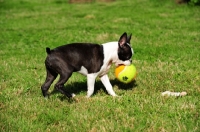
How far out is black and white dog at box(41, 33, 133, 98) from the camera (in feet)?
23.6

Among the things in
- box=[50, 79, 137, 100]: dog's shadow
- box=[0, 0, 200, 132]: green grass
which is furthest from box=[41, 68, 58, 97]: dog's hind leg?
box=[50, 79, 137, 100]: dog's shadow

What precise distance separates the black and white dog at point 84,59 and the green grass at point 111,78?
51 cm

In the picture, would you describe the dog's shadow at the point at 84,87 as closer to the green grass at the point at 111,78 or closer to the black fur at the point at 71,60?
the green grass at the point at 111,78

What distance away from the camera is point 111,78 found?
931 centimetres

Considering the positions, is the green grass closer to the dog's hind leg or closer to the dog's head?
the dog's hind leg

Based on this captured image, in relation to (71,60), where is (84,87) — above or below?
below

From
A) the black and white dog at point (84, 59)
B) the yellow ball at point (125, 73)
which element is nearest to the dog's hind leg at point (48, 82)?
the black and white dog at point (84, 59)

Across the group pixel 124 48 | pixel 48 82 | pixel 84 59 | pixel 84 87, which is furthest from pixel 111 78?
pixel 48 82

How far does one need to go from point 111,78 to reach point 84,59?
6.83 ft

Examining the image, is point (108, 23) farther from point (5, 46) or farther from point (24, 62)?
point (24, 62)

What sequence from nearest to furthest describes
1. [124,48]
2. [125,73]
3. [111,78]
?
[124,48]
[125,73]
[111,78]

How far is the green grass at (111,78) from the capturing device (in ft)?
20.4

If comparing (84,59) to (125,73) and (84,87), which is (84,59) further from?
(84,87)

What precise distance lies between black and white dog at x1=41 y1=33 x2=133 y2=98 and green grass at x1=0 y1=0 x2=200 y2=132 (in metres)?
0.51
